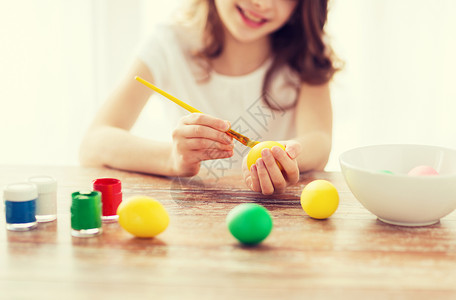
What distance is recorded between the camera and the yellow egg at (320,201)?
0.85 m

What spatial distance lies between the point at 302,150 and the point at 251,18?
491mm

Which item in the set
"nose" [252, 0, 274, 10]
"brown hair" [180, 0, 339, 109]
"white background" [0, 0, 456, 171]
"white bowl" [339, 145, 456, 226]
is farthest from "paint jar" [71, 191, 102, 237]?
"white background" [0, 0, 456, 171]

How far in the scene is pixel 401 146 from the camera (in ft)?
3.27

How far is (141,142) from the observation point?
4.27 ft

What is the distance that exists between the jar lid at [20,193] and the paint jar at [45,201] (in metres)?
0.03

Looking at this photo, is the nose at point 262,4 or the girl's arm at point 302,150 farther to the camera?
the nose at point 262,4

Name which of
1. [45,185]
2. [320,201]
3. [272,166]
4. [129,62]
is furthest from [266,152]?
[129,62]

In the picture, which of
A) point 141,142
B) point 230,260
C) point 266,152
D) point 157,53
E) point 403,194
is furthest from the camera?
point 157,53

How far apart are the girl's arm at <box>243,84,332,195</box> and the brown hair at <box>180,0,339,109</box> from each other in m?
0.07

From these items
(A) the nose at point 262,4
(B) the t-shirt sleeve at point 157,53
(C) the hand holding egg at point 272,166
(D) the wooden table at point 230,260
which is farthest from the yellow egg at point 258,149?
(B) the t-shirt sleeve at point 157,53

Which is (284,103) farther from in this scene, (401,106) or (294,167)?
(401,106)

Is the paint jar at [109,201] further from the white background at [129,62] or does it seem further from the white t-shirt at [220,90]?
the white background at [129,62]

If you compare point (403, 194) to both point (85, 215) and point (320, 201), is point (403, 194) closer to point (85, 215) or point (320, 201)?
point (320, 201)

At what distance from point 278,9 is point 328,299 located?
44.4 inches
